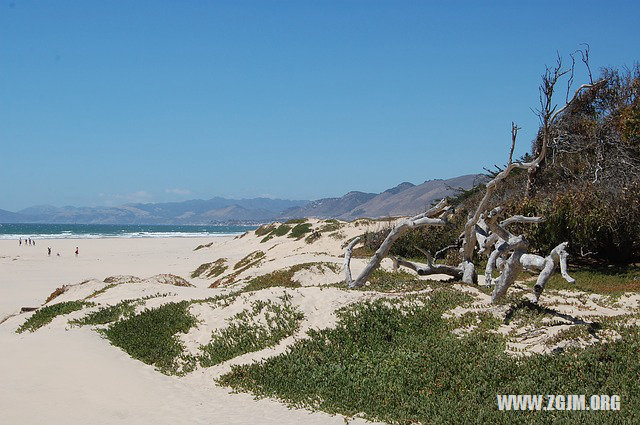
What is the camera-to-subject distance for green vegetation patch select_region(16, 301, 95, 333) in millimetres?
18516

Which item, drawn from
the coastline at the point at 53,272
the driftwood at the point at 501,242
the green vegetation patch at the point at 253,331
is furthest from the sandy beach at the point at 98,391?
the coastline at the point at 53,272

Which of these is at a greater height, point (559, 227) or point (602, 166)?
point (602, 166)

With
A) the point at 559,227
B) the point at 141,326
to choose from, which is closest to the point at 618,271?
the point at 559,227

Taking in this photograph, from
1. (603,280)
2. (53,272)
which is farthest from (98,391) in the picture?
(53,272)

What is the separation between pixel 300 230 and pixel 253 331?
43.9 meters

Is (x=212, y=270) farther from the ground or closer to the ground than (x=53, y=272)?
farther from the ground

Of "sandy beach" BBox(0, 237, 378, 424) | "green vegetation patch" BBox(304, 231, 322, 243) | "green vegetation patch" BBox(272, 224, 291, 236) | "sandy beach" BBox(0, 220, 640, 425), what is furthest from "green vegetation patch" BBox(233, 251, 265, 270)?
"sandy beach" BBox(0, 237, 378, 424)

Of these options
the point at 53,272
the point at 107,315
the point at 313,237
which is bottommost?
the point at 53,272

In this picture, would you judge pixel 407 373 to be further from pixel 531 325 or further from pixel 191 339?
pixel 191 339

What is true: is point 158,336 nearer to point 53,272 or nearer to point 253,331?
point 253,331

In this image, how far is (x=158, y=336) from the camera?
593 inches

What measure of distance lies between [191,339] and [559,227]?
1753cm

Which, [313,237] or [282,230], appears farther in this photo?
[282,230]

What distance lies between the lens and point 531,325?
38.2 ft
